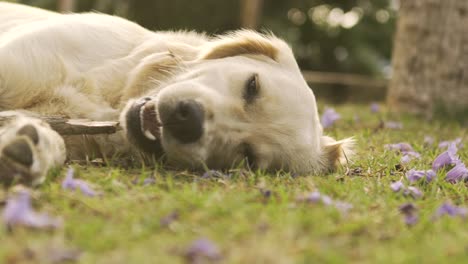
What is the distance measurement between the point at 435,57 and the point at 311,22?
258 inches

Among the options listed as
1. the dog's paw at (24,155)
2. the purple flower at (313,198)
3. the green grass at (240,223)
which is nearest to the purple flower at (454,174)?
the green grass at (240,223)

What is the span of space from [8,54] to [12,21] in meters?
0.98

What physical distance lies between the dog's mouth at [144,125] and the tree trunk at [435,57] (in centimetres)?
437

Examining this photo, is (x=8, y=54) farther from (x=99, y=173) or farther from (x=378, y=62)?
(x=378, y=62)

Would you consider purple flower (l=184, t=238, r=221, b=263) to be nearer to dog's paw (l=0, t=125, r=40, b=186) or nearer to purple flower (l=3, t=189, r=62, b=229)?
purple flower (l=3, t=189, r=62, b=229)

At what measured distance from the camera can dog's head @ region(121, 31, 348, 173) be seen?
286cm

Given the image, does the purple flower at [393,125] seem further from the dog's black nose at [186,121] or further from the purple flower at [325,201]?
the purple flower at [325,201]

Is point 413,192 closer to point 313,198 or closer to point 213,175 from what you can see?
point 313,198

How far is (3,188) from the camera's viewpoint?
88.0 inches

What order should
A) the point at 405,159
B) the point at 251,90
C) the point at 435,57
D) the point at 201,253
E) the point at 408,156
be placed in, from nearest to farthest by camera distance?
the point at 201,253
the point at 251,90
the point at 405,159
the point at 408,156
the point at 435,57

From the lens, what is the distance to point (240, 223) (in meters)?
2.02

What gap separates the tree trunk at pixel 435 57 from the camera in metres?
6.55

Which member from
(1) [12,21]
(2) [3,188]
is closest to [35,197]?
(2) [3,188]

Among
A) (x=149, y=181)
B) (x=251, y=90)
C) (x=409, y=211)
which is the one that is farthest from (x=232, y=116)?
(x=409, y=211)
